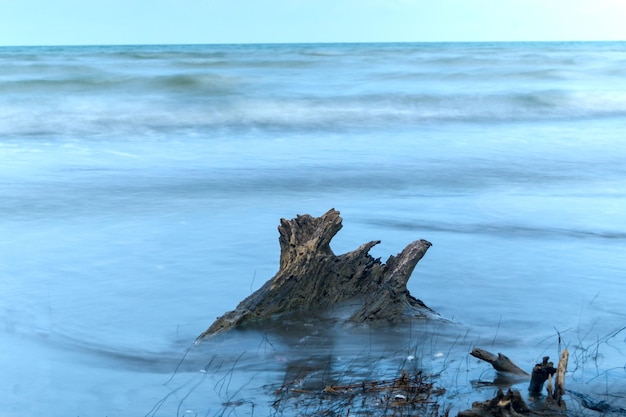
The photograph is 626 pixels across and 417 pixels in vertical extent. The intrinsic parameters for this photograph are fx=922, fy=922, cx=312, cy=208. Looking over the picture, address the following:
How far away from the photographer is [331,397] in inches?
165

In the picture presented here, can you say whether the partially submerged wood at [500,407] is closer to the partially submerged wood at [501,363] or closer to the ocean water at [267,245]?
the ocean water at [267,245]

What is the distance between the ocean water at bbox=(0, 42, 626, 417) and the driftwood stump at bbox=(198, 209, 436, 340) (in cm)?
17

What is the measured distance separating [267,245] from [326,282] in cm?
232

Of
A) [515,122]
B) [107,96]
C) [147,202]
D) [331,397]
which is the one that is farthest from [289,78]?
[331,397]

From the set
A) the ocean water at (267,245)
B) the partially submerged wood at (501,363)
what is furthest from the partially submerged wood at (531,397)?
the ocean water at (267,245)

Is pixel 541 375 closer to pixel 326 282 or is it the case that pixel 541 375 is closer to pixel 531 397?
pixel 531 397

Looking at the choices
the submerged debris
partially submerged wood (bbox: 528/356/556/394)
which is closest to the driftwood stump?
the submerged debris

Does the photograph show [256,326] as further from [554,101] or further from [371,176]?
[554,101]

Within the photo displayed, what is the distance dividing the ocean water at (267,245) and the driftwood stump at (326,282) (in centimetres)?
17

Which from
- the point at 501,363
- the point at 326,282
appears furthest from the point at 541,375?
the point at 326,282

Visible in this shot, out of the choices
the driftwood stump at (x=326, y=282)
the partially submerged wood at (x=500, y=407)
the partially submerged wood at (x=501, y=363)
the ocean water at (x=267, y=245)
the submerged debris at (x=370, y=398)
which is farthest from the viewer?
the driftwood stump at (x=326, y=282)

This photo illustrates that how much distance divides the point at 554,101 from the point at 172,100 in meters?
10.2

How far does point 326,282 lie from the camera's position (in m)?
5.51

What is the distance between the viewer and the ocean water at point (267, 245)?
185 inches
